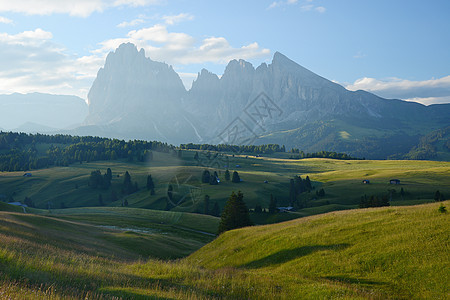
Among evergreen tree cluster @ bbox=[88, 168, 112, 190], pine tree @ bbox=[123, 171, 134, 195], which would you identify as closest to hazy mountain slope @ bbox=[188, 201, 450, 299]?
pine tree @ bbox=[123, 171, 134, 195]

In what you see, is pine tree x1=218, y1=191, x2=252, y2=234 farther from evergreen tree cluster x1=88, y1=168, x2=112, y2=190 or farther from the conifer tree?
evergreen tree cluster x1=88, y1=168, x2=112, y2=190

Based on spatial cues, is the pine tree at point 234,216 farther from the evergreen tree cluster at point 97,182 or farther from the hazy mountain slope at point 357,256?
the evergreen tree cluster at point 97,182

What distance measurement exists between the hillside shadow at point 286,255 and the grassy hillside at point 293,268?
0.36ft

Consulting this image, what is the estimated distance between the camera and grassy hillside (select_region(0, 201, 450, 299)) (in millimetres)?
14375

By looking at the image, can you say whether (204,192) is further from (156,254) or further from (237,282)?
(237,282)

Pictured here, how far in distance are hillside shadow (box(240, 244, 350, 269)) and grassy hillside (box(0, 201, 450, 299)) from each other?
111 mm

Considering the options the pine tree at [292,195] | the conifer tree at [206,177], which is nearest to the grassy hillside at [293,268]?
the pine tree at [292,195]

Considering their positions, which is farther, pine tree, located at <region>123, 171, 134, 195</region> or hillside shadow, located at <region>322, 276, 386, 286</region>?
pine tree, located at <region>123, 171, 134, 195</region>

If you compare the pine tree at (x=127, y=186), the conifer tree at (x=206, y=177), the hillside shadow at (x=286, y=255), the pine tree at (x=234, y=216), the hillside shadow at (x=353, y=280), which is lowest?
the pine tree at (x=127, y=186)

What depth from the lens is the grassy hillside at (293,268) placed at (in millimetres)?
14375

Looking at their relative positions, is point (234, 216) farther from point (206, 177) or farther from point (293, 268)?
point (206, 177)

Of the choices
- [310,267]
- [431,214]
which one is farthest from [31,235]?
[431,214]

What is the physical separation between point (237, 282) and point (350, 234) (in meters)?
13.7

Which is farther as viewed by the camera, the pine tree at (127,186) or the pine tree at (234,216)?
the pine tree at (127,186)
